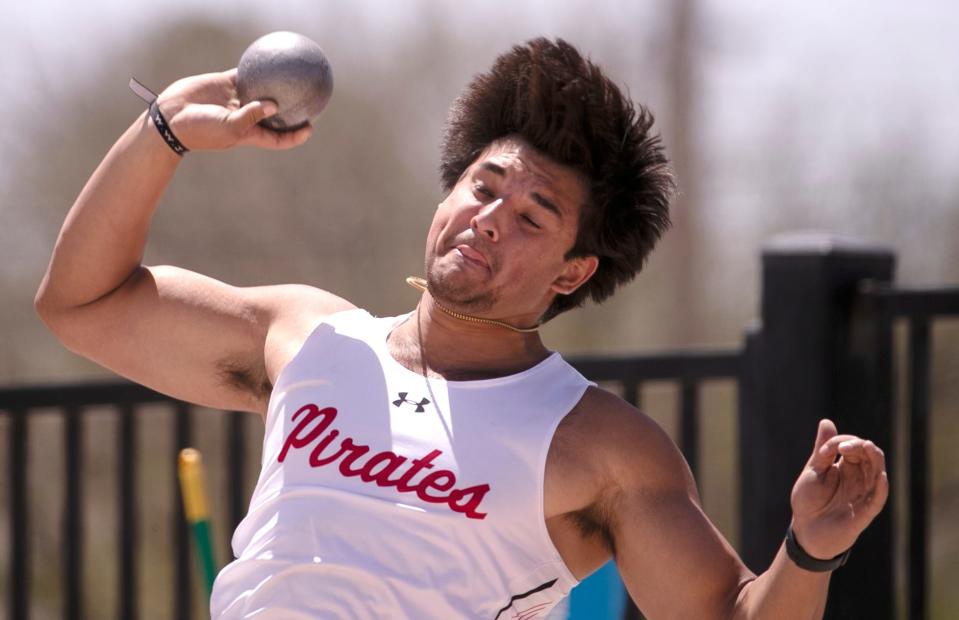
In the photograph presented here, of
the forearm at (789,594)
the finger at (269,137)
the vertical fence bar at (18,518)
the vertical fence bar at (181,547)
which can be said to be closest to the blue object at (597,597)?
the forearm at (789,594)

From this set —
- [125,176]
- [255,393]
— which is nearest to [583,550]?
[255,393]

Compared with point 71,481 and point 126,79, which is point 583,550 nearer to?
point 71,481

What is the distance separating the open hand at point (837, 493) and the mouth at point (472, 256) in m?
0.68

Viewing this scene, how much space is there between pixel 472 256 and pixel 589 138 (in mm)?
322

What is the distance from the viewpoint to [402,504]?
2.31 m

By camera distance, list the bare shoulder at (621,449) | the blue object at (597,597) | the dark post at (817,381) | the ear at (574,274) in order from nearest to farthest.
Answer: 1. the bare shoulder at (621,449)
2. the ear at (574,274)
3. the blue object at (597,597)
4. the dark post at (817,381)

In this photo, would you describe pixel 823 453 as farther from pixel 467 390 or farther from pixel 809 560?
pixel 467 390

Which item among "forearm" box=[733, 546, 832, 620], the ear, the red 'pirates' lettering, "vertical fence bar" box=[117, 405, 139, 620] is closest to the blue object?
the ear

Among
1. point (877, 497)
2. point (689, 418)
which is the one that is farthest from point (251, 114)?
point (689, 418)

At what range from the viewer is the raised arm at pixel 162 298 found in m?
2.60

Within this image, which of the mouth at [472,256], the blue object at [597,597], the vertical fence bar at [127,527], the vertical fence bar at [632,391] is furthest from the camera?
the vertical fence bar at [127,527]

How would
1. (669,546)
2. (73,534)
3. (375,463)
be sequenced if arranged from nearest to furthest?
1. (669,546)
2. (375,463)
3. (73,534)

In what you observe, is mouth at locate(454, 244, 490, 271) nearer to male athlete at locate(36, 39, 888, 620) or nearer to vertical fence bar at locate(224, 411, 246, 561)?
male athlete at locate(36, 39, 888, 620)

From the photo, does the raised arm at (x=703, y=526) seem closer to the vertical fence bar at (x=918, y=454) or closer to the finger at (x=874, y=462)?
the finger at (x=874, y=462)
